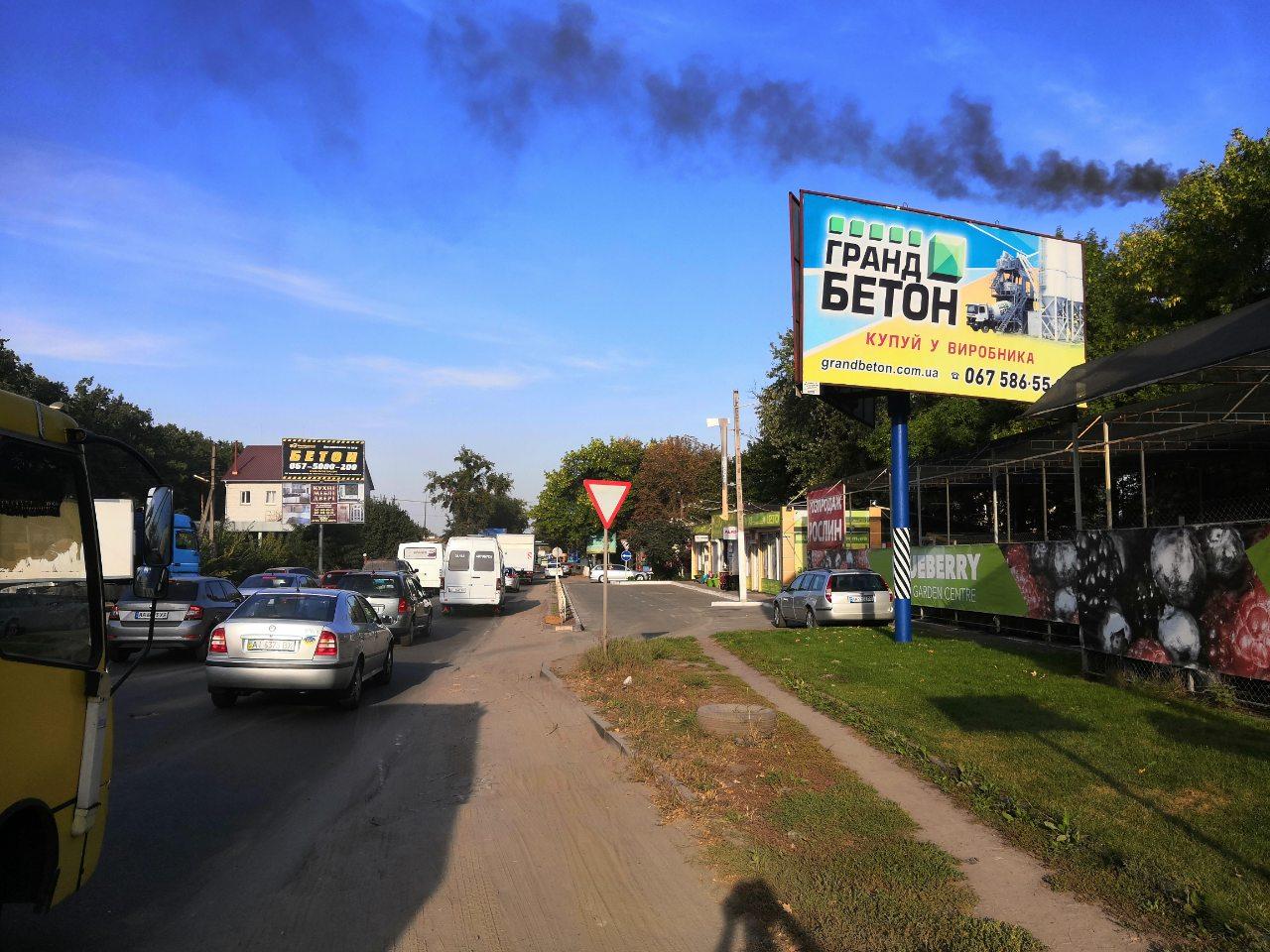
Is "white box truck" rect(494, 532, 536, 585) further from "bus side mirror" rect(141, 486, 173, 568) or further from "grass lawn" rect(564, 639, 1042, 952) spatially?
"bus side mirror" rect(141, 486, 173, 568)

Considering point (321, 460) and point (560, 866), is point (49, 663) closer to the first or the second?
point (560, 866)

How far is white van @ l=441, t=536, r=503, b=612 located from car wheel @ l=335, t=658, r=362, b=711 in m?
20.0

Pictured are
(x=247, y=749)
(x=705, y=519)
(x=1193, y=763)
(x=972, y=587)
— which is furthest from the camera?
(x=705, y=519)

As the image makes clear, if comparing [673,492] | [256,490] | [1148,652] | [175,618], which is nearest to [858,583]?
[1148,652]

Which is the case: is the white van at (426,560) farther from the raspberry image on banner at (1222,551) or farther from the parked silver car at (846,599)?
the raspberry image on banner at (1222,551)

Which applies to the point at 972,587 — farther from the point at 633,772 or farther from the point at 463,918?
the point at 463,918

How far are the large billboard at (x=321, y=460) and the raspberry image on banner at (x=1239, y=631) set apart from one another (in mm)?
54564

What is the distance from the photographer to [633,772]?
8391mm

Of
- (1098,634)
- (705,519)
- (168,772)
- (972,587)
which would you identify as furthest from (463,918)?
(705,519)

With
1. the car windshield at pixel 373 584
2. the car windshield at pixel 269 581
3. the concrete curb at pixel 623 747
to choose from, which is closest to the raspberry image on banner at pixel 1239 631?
the concrete curb at pixel 623 747

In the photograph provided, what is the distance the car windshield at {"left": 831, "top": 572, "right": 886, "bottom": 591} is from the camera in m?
23.1

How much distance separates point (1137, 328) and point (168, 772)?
25.9m

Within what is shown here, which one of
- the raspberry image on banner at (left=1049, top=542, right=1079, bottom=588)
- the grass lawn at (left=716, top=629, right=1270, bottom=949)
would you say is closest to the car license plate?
the grass lawn at (left=716, top=629, right=1270, bottom=949)

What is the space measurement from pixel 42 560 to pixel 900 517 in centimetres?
1643
